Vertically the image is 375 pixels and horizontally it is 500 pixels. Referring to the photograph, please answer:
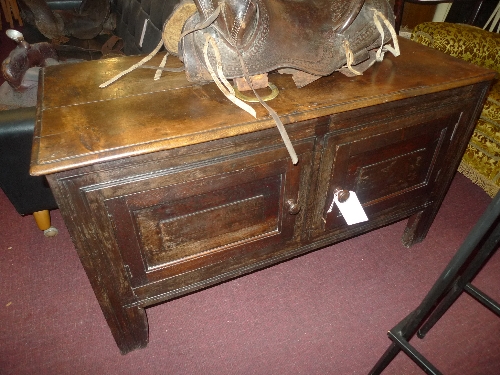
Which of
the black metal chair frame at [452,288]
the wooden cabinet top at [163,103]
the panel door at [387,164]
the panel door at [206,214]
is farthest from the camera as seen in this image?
the panel door at [387,164]

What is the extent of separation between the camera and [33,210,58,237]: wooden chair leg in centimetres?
188

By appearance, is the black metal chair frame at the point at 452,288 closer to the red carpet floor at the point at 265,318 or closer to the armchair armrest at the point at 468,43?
the red carpet floor at the point at 265,318

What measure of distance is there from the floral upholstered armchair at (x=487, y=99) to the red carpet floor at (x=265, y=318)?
0.52 meters

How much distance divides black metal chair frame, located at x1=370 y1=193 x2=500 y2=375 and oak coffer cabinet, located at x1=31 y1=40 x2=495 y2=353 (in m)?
0.44

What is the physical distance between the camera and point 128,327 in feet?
4.27

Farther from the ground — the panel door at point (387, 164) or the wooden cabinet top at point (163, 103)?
the wooden cabinet top at point (163, 103)

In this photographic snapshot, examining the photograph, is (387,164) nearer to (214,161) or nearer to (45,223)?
(214,161)

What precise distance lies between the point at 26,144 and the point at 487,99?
2.54m

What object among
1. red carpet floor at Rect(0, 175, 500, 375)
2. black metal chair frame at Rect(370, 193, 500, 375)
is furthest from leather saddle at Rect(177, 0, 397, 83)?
red carpet floor at Rect(0, 175, 500, 375)

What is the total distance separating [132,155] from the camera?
0.88 m

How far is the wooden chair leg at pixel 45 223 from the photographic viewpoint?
188 cm

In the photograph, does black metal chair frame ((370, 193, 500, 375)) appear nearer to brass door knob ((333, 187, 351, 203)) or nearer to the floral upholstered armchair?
brass door knob ((333, 187, 351, 203))

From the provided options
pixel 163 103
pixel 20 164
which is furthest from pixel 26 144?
pixel 163 103

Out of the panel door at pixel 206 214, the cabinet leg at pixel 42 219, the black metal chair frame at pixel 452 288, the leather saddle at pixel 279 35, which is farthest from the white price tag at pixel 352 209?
the cabinet leg at pixel 42 219
